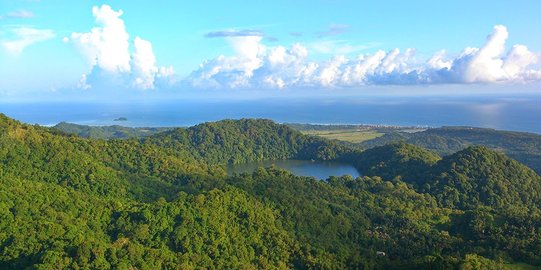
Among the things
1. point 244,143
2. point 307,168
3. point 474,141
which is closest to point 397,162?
point 307,168

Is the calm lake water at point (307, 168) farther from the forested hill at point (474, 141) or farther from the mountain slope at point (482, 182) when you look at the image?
the forested hill at point (474, 141)

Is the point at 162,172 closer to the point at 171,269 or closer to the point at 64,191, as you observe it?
the point at 64,191

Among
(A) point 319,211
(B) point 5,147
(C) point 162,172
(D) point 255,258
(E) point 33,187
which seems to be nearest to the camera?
(D) point 255,258

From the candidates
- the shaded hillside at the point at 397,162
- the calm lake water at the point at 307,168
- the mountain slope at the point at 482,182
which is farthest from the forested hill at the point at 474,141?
the mountain slope at the point at 482,182

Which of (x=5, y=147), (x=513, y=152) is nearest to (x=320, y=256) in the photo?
(x=5, y=147)

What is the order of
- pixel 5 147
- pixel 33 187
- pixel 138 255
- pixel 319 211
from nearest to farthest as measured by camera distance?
pixel 138 255
pixel 33 187
pixel 319 211
pixel 5 147

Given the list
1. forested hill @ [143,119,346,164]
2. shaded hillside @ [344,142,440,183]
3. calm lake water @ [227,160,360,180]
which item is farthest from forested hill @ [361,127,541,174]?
calm lake water @ [227,160,360,180]

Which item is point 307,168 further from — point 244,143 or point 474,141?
point 474,141
